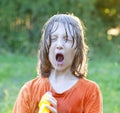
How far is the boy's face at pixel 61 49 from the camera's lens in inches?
111

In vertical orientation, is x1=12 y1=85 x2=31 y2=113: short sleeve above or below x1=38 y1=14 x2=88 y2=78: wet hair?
below

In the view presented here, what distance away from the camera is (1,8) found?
11719 mm

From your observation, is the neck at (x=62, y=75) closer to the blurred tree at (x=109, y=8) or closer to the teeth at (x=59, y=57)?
the teeth at (x=59, y=57)

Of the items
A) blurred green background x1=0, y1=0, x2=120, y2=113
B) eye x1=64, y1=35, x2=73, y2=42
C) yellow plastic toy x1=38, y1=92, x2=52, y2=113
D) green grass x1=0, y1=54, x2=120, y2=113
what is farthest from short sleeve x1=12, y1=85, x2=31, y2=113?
blurred green background x1=0, y1=0, x2=120, y2=113

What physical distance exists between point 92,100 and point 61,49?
0.31 metres

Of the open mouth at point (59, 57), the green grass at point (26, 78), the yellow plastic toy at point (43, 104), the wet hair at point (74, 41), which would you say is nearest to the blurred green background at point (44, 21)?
the green grass at point (26, 78)

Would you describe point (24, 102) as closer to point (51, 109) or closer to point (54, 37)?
point (51, 109)

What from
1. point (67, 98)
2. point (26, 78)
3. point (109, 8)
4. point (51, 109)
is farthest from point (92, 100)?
point (109, 8)

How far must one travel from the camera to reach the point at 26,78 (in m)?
7.47

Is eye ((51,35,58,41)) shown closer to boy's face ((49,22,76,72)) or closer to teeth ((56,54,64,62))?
boy's face ((49,22,76,72))

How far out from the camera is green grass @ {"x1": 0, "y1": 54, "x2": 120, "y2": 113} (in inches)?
235

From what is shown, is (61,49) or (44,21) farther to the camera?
(44,21)

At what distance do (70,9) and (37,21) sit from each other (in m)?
0.76

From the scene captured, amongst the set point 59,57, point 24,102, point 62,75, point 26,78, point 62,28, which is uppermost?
point 62,28
